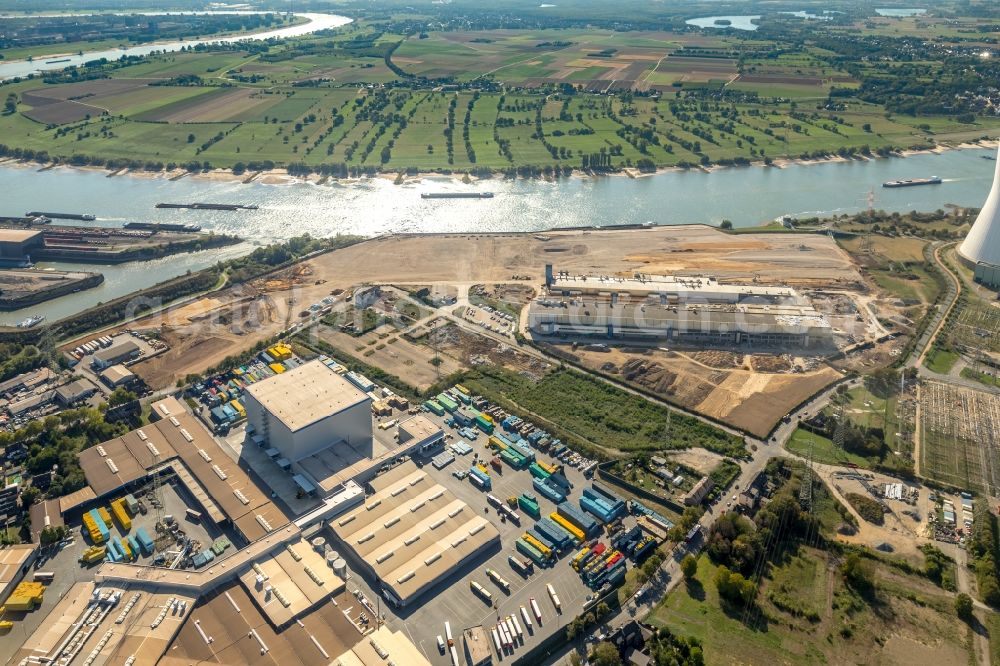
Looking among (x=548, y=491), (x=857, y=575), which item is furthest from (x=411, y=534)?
(x=857, y=575)

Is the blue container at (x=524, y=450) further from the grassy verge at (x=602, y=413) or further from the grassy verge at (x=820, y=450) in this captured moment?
the grassy verge at (x=820, y=450)

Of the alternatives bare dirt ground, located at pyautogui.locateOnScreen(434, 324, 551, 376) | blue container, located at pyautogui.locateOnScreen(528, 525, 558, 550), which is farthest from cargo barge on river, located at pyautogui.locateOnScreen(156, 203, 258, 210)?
blue container, located at pyautogui.locateOnScreen(528, 525, 558, 550)

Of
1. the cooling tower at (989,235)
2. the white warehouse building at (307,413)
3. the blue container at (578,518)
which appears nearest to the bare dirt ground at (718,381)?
the blue container at (578,518)

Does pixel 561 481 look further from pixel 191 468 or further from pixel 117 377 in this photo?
pixel 117 377

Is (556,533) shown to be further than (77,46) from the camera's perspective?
No

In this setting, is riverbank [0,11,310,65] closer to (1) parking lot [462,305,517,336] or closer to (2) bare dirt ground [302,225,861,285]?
(2) bare dirt ground [302,225,861,285]

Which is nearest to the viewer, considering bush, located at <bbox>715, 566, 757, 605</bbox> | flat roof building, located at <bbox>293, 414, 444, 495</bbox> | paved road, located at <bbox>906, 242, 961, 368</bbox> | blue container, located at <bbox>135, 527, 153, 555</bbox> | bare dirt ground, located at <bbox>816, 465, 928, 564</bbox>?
bush, located at <bbox>715, 566, 757, 605</bbox>

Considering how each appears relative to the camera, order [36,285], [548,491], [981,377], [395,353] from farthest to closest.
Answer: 1. [36,285]
2. [395,353]
3. [981,377]
4. [548,491]
